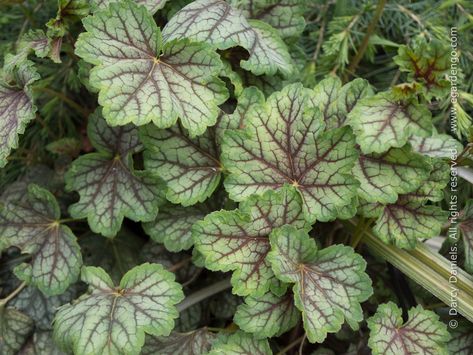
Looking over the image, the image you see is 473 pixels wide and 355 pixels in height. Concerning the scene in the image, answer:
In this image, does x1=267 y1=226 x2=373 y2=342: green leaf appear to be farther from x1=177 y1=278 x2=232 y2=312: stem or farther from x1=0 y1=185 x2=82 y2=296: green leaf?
x1=0 y1=185 x2=82 y2=296: green leaf

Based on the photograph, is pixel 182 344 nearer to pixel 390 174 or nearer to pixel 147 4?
pixel 390 174

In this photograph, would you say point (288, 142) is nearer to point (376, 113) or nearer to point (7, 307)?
point (376, 113)

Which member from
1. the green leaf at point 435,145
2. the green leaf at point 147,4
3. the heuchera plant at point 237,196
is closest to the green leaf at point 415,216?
the heuchera plant at point 237,196

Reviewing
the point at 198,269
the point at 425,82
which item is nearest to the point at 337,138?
the point at 425,82

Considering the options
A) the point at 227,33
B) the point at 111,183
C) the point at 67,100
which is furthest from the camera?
the point at 67,100

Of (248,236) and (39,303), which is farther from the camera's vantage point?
(39,303)

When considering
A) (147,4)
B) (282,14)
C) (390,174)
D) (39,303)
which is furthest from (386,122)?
(39,303)

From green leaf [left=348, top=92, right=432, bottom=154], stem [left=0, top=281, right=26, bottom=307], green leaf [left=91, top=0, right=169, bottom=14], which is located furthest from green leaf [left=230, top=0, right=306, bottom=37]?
stem [left=0, top=281, right=26, bottom=307]
